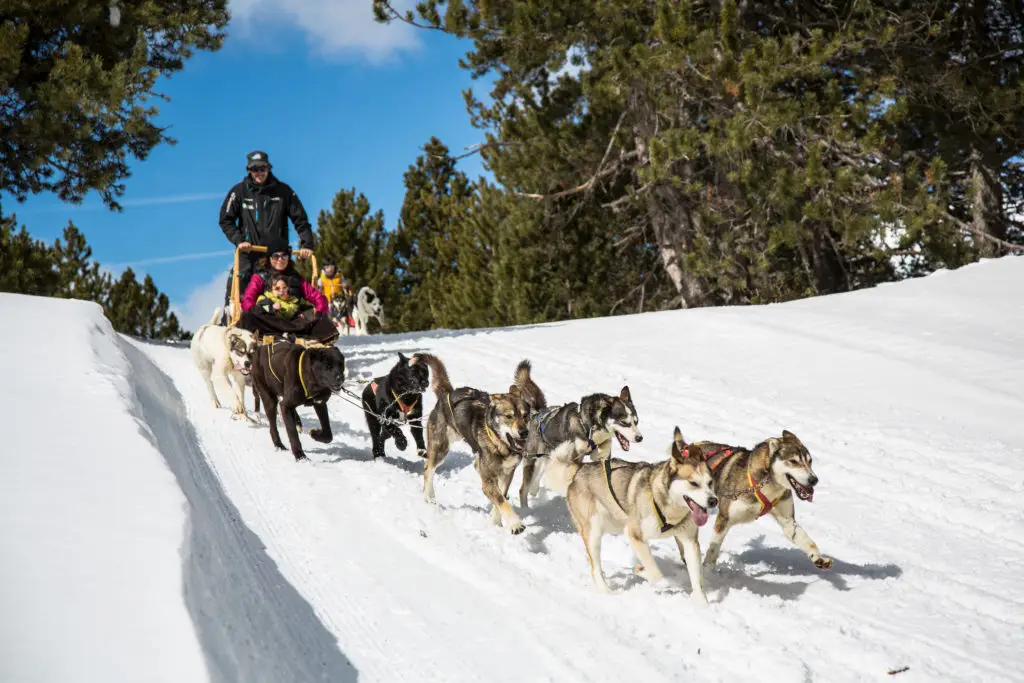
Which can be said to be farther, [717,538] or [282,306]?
[282,306]

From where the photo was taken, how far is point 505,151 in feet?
65.1

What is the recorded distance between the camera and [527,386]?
7629 millimetres

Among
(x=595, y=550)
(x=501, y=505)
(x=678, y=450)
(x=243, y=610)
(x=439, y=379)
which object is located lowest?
(x=595, y=550)

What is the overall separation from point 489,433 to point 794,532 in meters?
2.45

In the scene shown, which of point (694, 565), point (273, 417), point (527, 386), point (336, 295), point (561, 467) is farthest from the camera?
point (336, 295)

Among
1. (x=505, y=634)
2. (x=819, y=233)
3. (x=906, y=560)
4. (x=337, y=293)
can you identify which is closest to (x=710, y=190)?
(x=819, y=233)

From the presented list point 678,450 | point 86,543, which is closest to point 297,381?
point 678,450

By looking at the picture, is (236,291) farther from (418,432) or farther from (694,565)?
(694,565)

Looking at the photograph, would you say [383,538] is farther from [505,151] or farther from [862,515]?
[505,151]

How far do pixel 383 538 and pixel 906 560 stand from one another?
384cm

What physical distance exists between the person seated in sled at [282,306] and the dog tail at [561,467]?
3.49 m

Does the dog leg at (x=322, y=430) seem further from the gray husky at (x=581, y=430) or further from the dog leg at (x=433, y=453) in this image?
the gray husky at (x=581, y=430)

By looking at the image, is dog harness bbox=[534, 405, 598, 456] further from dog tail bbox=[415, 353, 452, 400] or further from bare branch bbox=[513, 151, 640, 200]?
bare branch bbox=[513, 151, 640, 200]

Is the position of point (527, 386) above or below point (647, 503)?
above
